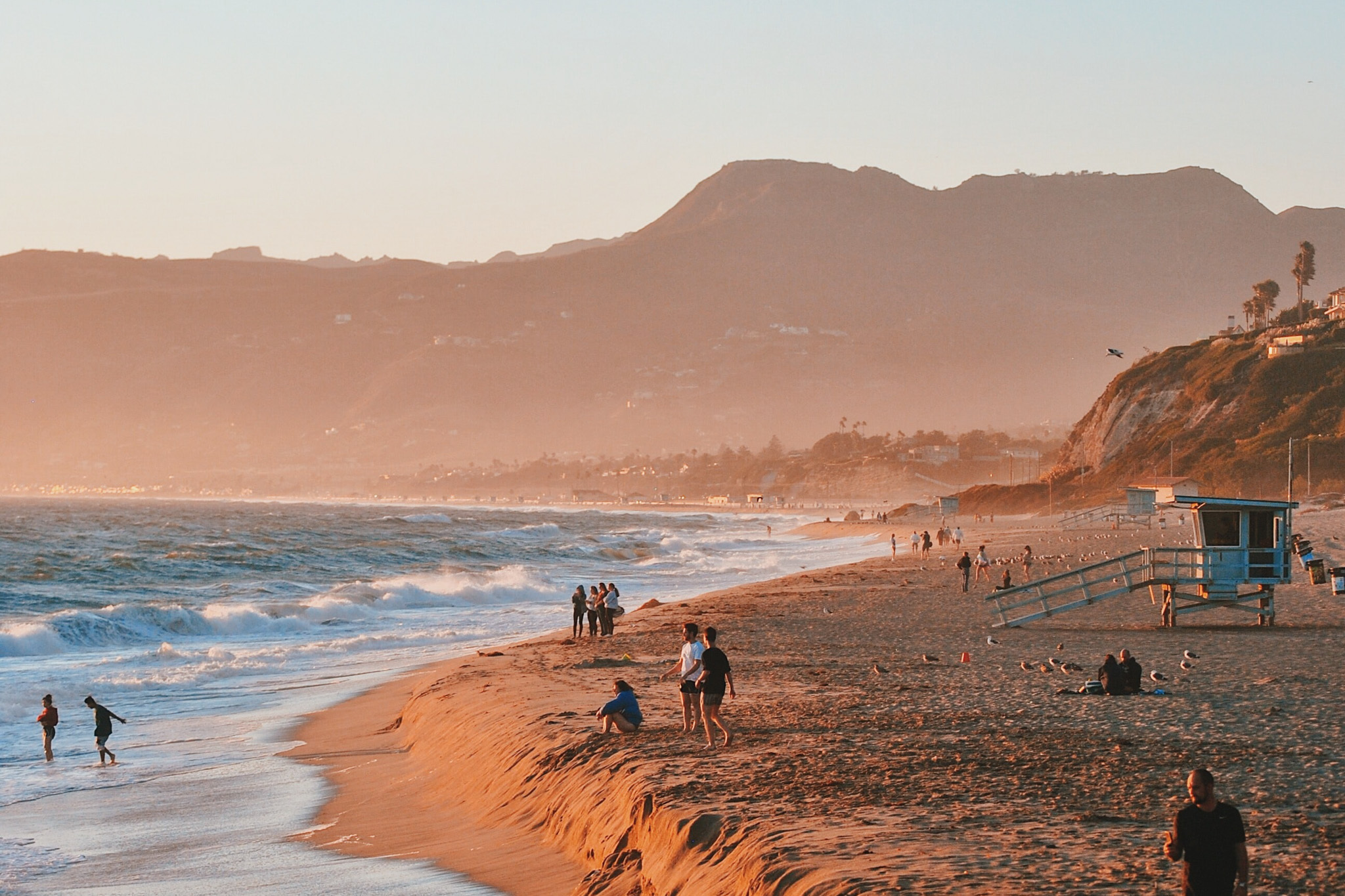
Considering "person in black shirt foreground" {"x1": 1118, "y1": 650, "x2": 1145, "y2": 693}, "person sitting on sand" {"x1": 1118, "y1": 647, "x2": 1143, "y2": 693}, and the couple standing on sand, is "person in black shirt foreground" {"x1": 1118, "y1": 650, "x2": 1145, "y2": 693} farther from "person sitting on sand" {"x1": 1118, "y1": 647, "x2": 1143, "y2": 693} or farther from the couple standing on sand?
the couple standing on sand

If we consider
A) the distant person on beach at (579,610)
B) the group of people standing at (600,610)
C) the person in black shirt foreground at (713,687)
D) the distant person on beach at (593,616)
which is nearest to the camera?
the person in black shirt foreground at (713,687)

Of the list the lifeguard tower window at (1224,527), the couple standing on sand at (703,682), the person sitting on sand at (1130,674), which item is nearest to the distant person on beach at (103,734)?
the couple standing on sand at (703,682)

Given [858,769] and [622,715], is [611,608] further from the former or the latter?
[858,769]

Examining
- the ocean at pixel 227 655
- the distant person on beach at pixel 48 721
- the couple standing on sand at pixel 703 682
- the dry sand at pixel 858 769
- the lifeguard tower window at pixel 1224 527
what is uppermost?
the lifeguard tower window at pixel 1224 527

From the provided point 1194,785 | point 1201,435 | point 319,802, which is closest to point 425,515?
point 1201,435

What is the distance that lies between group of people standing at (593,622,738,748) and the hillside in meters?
68.2

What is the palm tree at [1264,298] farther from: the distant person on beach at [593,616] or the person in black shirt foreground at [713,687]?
the person in black shirt foreground at [713,687]

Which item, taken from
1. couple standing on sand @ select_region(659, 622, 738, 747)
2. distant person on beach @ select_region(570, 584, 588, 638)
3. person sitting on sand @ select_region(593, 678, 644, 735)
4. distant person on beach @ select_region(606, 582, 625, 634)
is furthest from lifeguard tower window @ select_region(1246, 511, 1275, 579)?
person sitting on sand @ select_region(593, 678, 644, 735)

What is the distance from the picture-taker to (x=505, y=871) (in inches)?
397

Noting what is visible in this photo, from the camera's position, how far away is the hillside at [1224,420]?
7694cm

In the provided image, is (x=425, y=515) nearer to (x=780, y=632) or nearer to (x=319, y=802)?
(x=780, y=632)

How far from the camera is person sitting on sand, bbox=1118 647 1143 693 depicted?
14.7 meters

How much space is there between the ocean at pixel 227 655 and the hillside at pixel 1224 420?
25421 millimetres

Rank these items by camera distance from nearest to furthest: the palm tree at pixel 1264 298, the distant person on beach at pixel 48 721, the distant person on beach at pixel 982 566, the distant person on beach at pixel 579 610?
the distant person on beach at pixel 48 721 < the distant person on beach at pixel 579 610 < the distant person on beach at pixel 982 566 < the palm tree at pixel 1264 298
